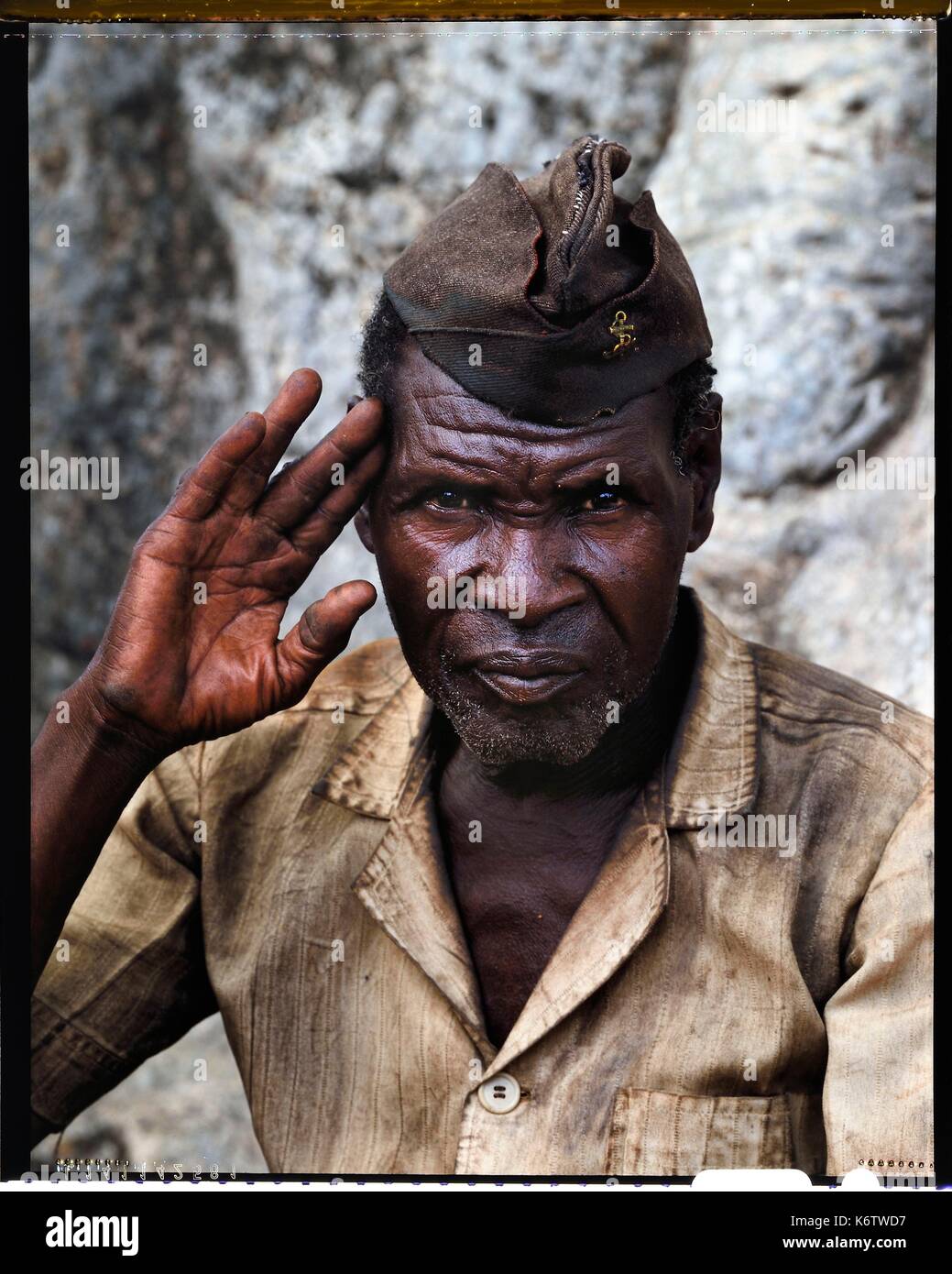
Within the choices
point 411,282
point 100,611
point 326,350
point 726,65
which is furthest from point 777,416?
point 100,611

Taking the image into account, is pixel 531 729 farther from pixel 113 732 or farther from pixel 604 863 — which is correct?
pixel 113 732

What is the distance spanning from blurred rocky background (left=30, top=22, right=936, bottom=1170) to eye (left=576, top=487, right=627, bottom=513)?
0.78 meters

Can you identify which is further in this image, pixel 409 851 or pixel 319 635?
pixel 409 851

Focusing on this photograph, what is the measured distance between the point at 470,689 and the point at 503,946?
463 millimetres

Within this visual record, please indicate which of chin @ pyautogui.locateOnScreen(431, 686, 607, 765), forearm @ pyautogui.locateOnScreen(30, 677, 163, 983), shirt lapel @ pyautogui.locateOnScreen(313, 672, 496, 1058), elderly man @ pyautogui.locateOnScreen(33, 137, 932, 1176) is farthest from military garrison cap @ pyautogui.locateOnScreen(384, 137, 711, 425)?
forearm @ pyautogui.locateOnScreen(30, 677, 163, 983)

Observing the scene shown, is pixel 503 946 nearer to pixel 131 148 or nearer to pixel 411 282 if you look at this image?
pixel 411 282

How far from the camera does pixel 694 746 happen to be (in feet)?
8.09

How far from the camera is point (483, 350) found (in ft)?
7.29

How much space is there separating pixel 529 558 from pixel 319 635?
14.1 inches

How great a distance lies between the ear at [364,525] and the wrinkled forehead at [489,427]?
18 centimetres

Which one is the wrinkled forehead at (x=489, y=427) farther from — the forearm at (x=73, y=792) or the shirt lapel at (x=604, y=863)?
the forearm at (x=73, y=792)

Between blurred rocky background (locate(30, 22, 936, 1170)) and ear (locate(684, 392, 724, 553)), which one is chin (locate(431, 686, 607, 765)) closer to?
ear (locate(684, 392, 724, 553))

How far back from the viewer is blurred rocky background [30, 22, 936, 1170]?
3.02m

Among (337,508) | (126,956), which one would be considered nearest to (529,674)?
(337,508)
